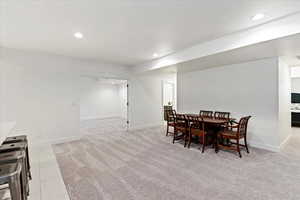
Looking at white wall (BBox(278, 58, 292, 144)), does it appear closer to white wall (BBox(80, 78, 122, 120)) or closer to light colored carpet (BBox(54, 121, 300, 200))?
light colored carpet (BBox(54, 121, 300, 200))

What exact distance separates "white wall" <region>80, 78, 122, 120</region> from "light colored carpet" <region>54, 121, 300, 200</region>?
17.1 feet

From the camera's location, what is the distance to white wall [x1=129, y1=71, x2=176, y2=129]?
620 cm

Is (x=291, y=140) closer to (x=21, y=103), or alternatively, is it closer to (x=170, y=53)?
(x=170, y=53)

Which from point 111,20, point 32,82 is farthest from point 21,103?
point 111,20

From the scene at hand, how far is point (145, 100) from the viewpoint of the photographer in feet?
21.7

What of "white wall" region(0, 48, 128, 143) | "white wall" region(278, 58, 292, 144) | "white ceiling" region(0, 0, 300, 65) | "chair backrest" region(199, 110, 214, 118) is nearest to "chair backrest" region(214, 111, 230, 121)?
"chair backrest" region(199, 110, 214, 118)

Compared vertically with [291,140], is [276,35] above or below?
above

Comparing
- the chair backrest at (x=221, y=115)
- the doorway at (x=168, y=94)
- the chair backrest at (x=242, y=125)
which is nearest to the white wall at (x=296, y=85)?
the chair backrest at (x=221, y=115)

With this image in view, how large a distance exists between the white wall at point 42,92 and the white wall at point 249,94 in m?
3.96

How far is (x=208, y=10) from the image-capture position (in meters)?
2.08

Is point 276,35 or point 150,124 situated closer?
point 276,35

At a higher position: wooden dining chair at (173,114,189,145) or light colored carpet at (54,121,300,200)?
wooden dining chair at (173,114,189,145)

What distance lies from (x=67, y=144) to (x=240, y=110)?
5.14 m

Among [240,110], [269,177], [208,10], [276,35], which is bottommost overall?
[269,177]
